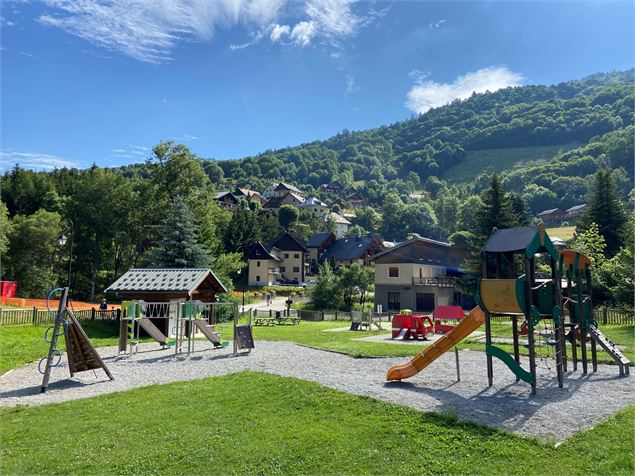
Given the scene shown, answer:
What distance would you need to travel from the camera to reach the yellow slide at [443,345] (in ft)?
36.4

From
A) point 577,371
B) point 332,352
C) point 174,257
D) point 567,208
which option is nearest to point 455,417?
point 577,371

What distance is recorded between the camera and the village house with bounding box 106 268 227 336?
2355cm

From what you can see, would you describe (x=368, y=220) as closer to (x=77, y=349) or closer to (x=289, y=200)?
(x=289, y=200)

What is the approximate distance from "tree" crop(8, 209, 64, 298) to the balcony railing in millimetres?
40063

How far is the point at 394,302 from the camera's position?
5062cm

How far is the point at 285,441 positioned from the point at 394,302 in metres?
44.6

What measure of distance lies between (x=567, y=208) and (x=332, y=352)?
14693 centimetres

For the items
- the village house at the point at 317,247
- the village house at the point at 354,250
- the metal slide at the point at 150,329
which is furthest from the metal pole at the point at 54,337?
the village house at the point at 317,247

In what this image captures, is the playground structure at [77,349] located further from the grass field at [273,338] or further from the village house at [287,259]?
the village house at [287,259]

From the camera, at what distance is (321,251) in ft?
294

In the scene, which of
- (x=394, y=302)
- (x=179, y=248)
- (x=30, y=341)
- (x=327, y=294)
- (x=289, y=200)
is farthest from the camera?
(x=289, y=200)

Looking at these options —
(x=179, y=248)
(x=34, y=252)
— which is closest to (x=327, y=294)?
(x=179, y=248)

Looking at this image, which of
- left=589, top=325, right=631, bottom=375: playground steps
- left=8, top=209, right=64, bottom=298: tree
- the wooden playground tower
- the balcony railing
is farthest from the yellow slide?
left=8, top=209, right=64, bottom=298: tree

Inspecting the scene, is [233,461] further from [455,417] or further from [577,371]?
[577,371]
